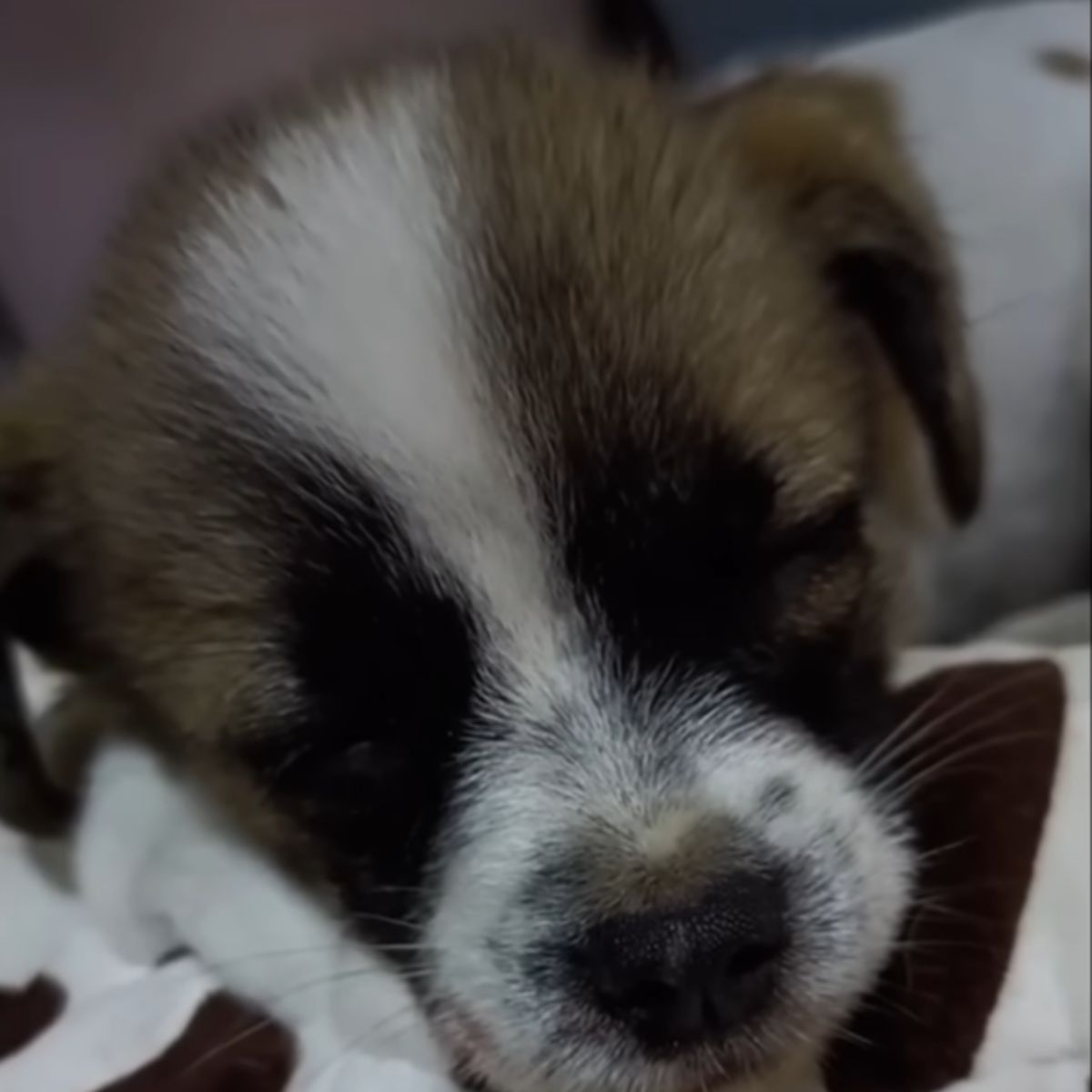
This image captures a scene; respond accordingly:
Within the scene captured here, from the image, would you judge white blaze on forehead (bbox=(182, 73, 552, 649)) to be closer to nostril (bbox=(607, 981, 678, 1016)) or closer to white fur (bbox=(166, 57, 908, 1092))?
white fur (bbox=(166, 57, 908, 1092))

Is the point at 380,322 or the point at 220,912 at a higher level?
the point at 380,322

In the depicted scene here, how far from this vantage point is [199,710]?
56.5 inches

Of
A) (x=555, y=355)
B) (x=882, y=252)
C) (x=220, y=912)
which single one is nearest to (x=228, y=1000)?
(x=220, y=912)

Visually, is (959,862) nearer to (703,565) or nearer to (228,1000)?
(703,565)

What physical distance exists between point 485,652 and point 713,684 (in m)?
0.14

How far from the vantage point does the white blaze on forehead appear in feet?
4.18

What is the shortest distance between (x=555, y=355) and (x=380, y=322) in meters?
0.11

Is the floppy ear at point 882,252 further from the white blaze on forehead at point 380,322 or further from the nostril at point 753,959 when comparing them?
the nostril at point 753,959

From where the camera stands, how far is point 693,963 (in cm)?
119

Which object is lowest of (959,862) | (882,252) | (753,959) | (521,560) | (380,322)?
(959,862)

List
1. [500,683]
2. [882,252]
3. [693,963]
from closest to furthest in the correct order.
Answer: [693,963] < [500,683] < [882,252]

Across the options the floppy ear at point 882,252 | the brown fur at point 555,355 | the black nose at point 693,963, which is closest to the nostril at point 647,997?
the black nose at point 693,963

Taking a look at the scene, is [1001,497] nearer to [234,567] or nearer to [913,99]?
[913,99]

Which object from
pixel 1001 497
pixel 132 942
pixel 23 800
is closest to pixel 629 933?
pixel 132 942
